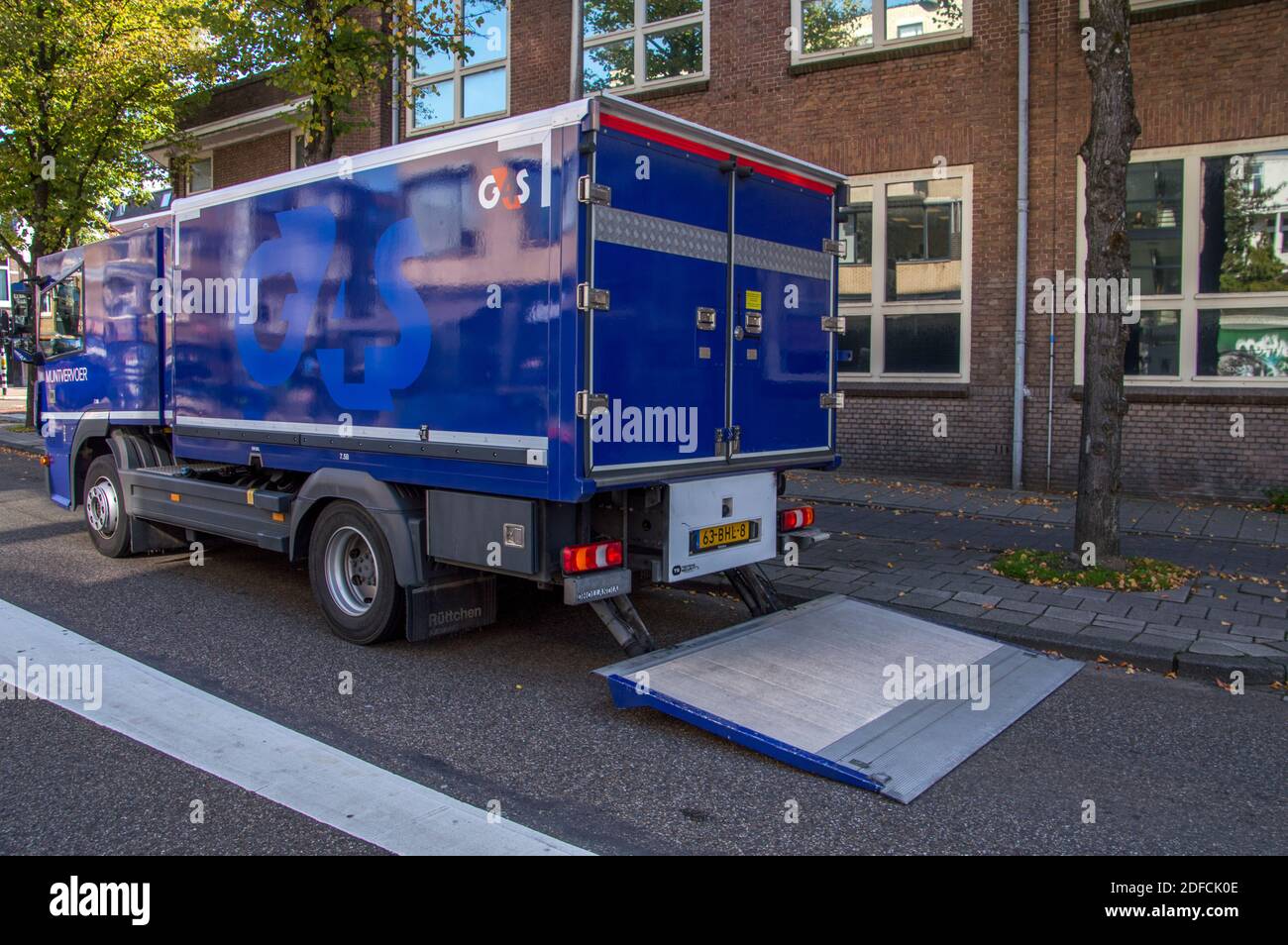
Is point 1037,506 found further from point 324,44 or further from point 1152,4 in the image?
point 324,44

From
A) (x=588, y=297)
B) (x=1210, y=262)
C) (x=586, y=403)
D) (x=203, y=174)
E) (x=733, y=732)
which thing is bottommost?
(x=733, y=732)

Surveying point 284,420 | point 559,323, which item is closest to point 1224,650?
point 559,323

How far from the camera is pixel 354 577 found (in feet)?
22.1

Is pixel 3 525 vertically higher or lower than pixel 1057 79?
lower

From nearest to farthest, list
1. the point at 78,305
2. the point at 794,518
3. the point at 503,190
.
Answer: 1. the point at 503,190
2. the point at 794,518
3. the point at 78,305

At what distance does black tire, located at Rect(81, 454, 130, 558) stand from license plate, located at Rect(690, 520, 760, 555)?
569cm

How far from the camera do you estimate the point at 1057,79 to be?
1225 cm

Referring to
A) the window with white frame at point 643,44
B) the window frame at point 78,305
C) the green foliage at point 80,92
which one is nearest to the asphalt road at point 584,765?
the window frame at point 78,305

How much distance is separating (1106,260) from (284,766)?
22.7ft

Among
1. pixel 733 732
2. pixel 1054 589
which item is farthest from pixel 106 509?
pixel 1054 589

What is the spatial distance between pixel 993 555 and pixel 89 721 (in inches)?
278

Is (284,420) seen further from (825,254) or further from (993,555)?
(993,555)

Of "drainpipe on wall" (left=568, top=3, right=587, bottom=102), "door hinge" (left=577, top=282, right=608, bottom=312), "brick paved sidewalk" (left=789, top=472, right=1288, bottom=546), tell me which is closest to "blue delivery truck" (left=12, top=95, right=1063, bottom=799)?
"door hinge" (left=577, top=282, right=608, bottom=312)
